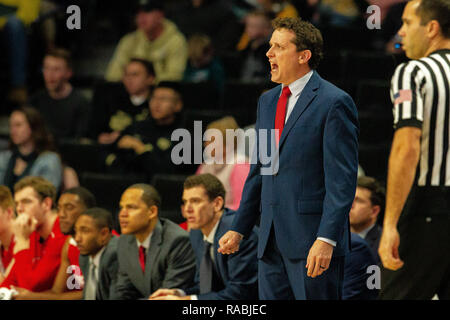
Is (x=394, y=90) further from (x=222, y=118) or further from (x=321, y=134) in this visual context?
(x=222, y=118)

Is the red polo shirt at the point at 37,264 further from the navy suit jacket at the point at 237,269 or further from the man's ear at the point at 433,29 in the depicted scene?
the man's ear at the point at 433,29

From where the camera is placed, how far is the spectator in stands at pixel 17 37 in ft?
21.3

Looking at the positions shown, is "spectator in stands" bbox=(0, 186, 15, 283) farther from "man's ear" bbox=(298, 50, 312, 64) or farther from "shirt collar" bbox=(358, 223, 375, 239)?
"man's ear" bbox=(298, 50, 312, 64)

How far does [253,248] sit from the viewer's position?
3.36m

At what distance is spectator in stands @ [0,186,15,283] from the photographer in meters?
3.96

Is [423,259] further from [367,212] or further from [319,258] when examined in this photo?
[367,212]

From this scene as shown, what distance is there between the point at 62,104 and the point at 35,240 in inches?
81.3

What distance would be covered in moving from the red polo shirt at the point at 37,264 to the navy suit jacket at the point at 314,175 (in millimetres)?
1450

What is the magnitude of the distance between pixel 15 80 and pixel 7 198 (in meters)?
2.72

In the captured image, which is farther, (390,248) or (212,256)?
(212,256)

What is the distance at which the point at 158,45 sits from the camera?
20.5 ft

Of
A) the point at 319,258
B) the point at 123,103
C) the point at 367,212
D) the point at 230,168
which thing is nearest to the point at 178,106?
the point at 123,103

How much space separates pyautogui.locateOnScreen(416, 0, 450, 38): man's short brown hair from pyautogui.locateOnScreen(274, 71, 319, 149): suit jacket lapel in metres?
0.50
